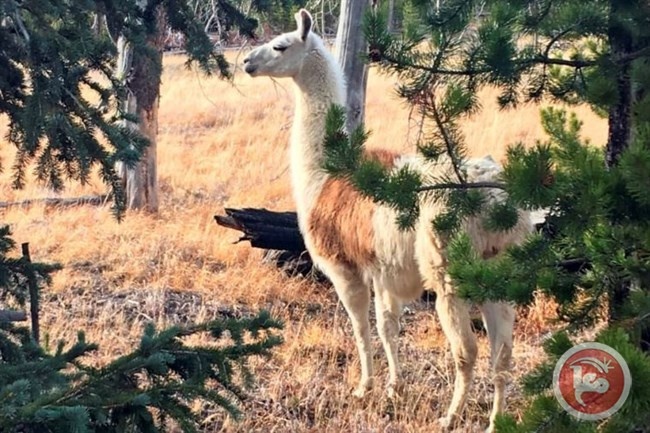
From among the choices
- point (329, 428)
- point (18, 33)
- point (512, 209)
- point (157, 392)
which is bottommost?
point (329, 428)

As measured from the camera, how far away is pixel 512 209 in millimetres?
3902

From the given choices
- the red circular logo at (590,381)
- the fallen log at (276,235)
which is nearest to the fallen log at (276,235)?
the fallen log at (276,235)

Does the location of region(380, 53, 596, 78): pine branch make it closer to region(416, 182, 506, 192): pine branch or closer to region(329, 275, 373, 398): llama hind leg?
region(416, 182, 506, 192): pine branch

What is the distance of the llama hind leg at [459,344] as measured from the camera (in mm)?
6109

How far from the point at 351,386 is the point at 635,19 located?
3848 mm

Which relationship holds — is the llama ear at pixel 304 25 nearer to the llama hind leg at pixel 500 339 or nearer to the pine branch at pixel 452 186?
the llama hind leg at pixel 500 339

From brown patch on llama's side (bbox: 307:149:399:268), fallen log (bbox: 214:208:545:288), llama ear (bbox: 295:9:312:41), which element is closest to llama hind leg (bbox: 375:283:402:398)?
brown patch on llama's side (bbox: 307:149:399:268)

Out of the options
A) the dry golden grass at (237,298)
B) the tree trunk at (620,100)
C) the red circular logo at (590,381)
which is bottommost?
the dry golden grass at (237,298)

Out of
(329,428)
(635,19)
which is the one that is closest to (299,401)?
(329,428)

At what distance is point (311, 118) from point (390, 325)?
64.8 inches

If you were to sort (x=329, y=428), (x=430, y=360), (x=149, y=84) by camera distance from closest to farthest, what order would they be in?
(x=329, y=428) < (x=430, y=360) < (x=149, y=84)

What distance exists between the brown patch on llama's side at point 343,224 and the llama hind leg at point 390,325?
0.31 m

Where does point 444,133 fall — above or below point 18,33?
below

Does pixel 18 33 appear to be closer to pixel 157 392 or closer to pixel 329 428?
pixel 157 392
